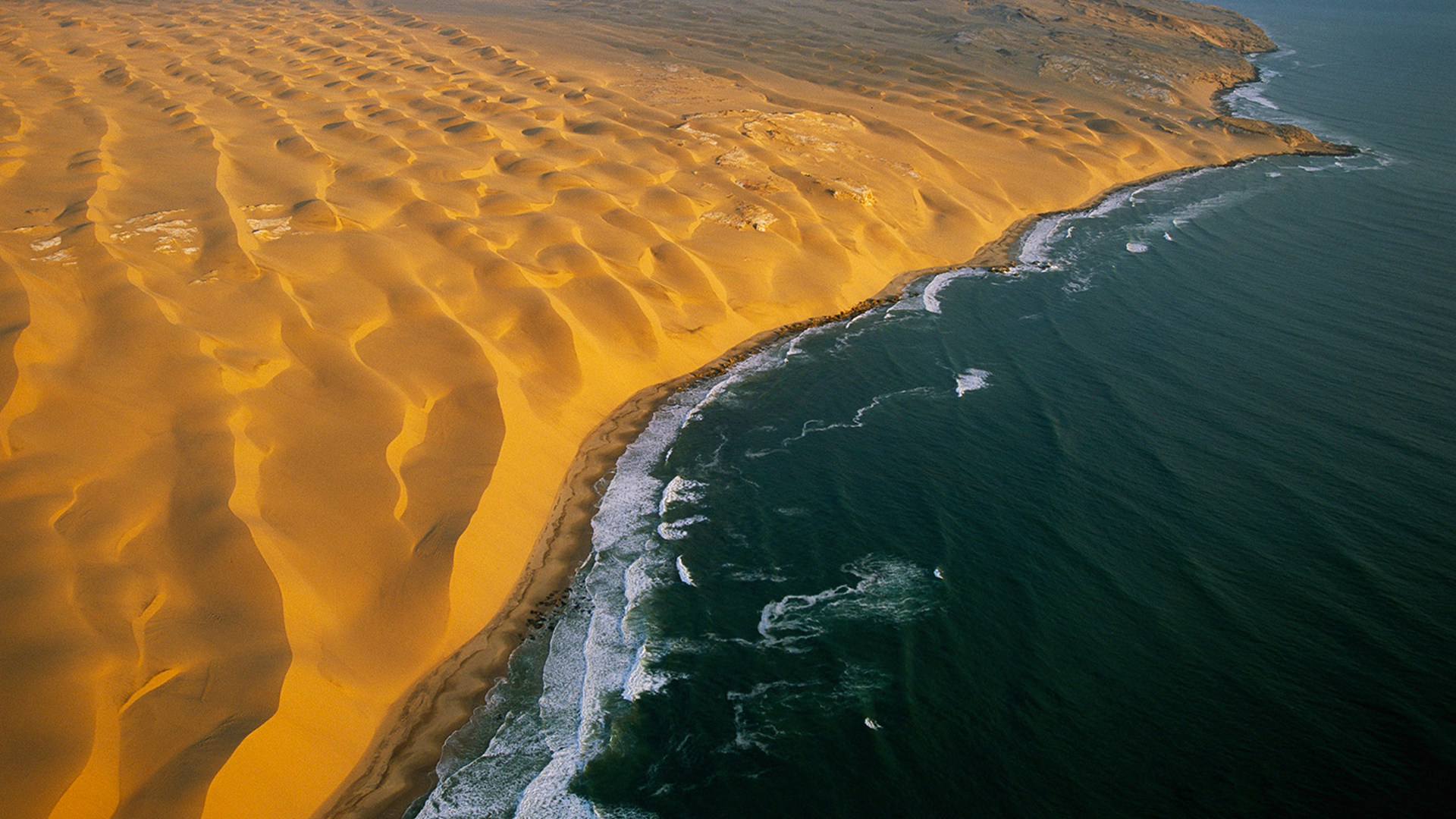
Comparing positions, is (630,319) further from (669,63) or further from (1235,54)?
(1235,54)

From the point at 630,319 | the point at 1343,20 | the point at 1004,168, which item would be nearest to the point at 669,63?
the point at 1004,168

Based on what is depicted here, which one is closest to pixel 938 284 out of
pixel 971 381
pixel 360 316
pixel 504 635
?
pixel 971 381

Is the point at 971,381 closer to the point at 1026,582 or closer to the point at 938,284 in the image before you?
the point at 938,284

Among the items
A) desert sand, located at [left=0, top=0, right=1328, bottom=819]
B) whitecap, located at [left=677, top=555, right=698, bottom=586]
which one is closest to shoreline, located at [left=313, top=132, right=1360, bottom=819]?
desert sand, located at [left=0, top=0, right=1328, bottom=819]

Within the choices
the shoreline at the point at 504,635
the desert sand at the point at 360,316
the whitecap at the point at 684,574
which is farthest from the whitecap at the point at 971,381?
the whitecap at the point at 684,574

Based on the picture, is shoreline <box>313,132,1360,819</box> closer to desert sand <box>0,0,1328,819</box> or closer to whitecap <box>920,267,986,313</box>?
desert sand <box>0,0,1328,819</box>

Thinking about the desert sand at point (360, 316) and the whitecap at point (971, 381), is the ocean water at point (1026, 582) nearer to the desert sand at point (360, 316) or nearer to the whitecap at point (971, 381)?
the whitecap at point (971, 381)
